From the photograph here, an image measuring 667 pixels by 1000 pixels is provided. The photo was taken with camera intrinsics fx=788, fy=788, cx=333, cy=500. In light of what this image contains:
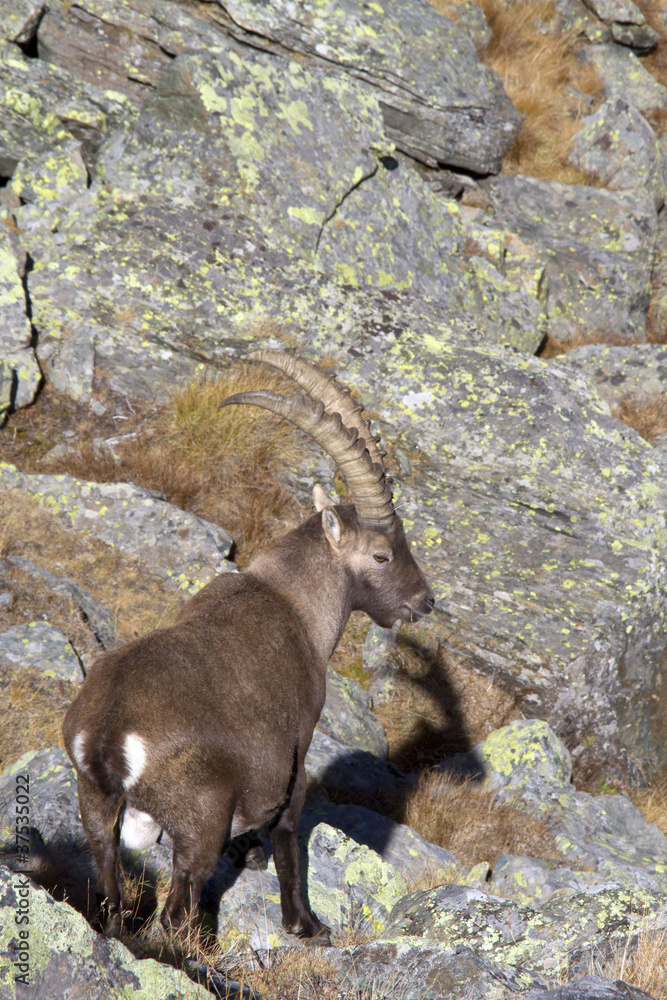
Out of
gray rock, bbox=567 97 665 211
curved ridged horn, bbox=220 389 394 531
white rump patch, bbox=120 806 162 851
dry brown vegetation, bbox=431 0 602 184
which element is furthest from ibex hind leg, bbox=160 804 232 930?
gray rock, bbox=567 97 665 211

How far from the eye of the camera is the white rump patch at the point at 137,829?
14.9ft

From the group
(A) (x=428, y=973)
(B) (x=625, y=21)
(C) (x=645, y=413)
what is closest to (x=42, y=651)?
(A) (x=428, y=973)

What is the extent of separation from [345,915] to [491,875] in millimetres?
1623

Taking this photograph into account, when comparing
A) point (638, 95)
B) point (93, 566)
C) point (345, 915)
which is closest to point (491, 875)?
point (345, 915)

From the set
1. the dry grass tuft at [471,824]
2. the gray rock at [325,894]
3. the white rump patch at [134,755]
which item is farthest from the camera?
the dry grass tuft at [471,824]

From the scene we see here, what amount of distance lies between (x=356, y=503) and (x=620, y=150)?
14341mm

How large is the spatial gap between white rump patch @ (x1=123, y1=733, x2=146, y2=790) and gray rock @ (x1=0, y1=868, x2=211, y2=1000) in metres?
0.87

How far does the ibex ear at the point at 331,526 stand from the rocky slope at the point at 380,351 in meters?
2.30

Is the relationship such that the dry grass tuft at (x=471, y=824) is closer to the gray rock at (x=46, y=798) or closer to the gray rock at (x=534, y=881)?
the gray rock at (x=534, y=881)

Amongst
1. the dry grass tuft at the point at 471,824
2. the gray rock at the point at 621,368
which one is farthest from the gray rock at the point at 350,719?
the gray rock at the point at 621,368

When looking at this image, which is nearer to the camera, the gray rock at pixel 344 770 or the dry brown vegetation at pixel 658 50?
the gray rock at pixel 344 770

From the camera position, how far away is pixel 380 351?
10.9 meters

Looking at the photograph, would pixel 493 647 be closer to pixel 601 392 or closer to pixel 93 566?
pixel 93 566

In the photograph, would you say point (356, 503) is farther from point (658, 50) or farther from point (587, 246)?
point (658, 50)
